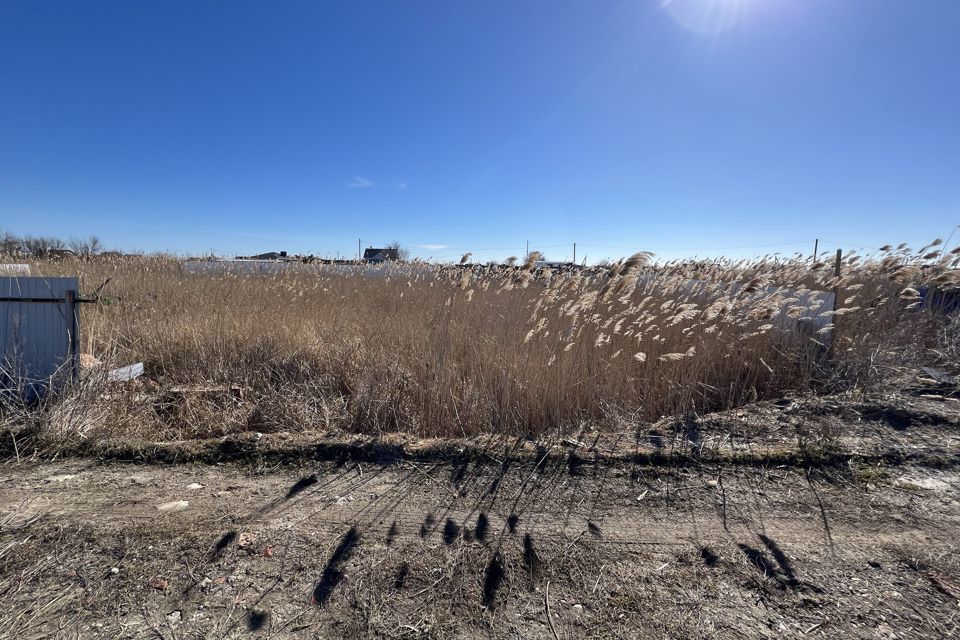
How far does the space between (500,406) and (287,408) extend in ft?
5.54

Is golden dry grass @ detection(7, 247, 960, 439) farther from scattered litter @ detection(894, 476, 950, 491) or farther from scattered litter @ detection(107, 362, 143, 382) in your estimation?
scattered litter @ detection(894, 476, 950, 491)

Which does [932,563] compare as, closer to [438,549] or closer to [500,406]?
[438,549]

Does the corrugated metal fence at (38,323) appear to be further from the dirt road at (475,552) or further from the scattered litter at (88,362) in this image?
the dirt road at (475,552)

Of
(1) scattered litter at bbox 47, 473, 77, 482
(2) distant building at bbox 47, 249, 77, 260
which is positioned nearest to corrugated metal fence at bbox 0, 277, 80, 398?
(1) scattered litter at bbox 47, 473, 77, 482

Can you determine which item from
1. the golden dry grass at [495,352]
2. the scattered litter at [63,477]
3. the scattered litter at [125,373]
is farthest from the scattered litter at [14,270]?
the scattered litter at [63,477]

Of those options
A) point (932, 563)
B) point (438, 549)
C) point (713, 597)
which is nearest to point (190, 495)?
Answer: point (438, 549)

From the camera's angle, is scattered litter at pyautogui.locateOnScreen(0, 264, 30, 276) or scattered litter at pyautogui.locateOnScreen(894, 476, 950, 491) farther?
scattered litter at pyautogui.locateOnScreen(0, 264, 30, 276)

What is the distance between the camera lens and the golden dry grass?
9.98 feet

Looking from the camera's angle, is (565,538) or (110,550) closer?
(110,550)

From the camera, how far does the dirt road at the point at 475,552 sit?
4.54 feet

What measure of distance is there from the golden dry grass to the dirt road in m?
0.66

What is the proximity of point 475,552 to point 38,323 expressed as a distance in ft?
13.5

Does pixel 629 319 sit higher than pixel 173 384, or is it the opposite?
pixel 629 319

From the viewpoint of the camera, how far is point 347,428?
297 cm
